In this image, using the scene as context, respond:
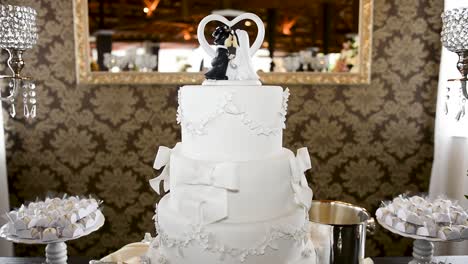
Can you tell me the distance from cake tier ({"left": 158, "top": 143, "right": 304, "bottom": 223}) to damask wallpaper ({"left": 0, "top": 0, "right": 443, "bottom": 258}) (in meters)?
1.77

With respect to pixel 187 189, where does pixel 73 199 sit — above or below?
below

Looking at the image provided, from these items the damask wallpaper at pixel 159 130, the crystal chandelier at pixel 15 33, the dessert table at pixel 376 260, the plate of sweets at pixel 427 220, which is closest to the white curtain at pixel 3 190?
the damask wallpaper at pixel 159 130

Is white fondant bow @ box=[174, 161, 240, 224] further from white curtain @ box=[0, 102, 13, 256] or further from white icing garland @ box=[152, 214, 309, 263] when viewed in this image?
white curtain @ box=[0, 102, 13, 256]

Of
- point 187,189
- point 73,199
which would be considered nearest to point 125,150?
point 73,199

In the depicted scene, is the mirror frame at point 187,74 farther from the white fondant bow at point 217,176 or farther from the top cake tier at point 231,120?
the white fondant bow at point 217,176

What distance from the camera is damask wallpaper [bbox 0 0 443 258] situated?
333 centimetres

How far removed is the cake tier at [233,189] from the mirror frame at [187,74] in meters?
1.72

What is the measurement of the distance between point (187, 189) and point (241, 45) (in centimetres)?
68

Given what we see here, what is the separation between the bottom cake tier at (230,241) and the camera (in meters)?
1.56

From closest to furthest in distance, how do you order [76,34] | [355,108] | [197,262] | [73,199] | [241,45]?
[197,262]
[241,45]
[73,199]
[76,34]
[355,108]

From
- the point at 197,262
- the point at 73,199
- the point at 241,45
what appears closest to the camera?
the point at 197,262

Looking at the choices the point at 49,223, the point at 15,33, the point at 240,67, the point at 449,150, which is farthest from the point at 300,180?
the point at 449,150

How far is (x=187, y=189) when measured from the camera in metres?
1.66

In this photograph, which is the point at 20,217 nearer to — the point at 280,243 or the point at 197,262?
the point at 197,262
